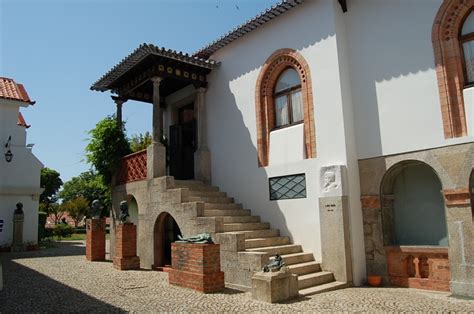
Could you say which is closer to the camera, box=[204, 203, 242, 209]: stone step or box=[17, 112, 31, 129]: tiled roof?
box=[204, 203, 242, 209]: stone step

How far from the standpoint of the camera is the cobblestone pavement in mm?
5785

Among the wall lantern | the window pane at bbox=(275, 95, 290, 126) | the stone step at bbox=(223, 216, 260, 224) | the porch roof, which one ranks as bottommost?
the stone step at bbox=(223, 216, 260, 224)

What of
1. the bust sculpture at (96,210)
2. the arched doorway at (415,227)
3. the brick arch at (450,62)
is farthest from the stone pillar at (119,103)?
the brick arch at (450,62)

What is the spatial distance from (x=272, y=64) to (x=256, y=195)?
3207 millimetres

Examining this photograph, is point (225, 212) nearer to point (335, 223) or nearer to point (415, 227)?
point (335, 223)

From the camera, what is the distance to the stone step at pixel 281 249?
7.70m

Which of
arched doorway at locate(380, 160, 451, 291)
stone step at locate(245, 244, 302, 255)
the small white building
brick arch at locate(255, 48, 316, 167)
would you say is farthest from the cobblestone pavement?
the small white building

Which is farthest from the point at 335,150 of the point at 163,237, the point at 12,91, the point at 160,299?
the point at 12,91

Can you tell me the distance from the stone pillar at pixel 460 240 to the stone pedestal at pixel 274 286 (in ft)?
8.70

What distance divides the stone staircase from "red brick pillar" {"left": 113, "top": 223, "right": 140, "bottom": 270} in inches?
67.1

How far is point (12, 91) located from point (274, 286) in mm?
15702

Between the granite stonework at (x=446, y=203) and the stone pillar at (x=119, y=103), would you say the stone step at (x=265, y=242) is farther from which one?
the stone pillar at (x=119, y=103)

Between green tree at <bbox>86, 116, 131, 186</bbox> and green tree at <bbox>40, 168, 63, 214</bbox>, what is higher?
green tree at <bbox>40, 168, 63, 214</bbox>

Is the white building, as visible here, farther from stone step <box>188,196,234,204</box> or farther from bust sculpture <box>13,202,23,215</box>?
bust sculpture <box>13,202,23,215</box>
